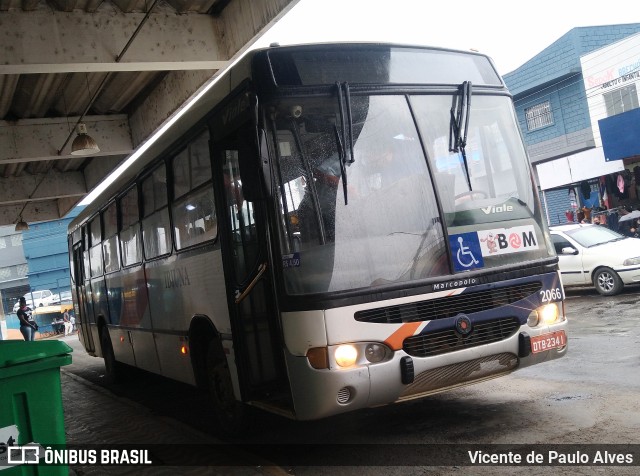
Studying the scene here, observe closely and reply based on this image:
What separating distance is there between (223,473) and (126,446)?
6.48ft

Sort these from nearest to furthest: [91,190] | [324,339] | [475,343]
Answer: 1. [324,339]
2. [475,343]
3. [91,190]

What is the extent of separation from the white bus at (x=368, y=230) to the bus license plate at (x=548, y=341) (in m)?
0.02

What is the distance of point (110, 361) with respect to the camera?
11781 millimetres

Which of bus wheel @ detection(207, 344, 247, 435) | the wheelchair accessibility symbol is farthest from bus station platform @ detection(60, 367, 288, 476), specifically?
the wheelchair accessibility symbol

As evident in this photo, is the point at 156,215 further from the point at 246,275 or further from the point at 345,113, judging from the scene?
the point at 345,113

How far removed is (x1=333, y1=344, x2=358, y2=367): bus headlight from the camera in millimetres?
4605

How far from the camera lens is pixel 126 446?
6715 millimetres

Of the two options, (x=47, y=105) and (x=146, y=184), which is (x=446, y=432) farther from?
(x=47, y=105)

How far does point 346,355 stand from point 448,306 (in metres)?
0.91

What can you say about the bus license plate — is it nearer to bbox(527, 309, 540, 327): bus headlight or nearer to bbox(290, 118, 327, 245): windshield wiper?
bbox(527, 309, 540, 327): bus headlight

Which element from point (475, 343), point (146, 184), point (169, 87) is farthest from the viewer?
point (169, 87)

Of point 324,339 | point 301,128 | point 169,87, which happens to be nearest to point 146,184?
point 301,128

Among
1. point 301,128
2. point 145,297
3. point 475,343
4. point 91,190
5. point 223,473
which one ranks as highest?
point 91,190

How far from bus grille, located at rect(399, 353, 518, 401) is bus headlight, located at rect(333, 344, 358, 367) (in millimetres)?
491
